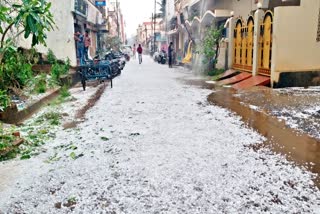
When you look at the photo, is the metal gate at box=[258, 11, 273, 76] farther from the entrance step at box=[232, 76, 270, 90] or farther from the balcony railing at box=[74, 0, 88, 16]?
the balcony railing at box=[74, 0, 88, 16]

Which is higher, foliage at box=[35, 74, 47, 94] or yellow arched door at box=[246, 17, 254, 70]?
yellow arched door at box=[246, 17, 254, 70]

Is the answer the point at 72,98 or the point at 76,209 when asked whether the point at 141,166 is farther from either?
the point at 72,98

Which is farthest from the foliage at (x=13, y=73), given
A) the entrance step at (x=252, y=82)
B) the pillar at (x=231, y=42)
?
the pillar at (x=231, y=42)

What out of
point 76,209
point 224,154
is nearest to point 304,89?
point 224,154

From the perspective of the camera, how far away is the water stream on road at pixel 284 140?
154 inches

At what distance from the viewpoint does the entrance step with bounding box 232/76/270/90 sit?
10102 millimetres

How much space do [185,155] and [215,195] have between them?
114 cm

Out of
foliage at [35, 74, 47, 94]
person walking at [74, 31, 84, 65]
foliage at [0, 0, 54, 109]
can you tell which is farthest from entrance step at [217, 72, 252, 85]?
person walking at [74, 31, 84, 65]

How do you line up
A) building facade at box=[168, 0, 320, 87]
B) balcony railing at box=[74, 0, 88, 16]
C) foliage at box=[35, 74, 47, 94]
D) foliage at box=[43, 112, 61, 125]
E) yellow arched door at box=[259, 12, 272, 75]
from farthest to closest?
balcony railing at box=[74, 0, 88, 16] < yellow arched door at box=[259, 12, 272, 75] < building facade at box=[168, 0, 320, 87] < foliage at box=[35, 74, 47, 94] < foliage at box=[43, 112, 61, 125]

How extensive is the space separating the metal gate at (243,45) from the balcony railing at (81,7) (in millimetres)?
7712

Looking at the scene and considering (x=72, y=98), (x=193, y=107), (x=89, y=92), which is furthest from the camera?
(x=89, y=92)

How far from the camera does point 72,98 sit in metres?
9.19

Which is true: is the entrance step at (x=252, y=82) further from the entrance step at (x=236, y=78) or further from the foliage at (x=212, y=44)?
the foliage at (x=212, y=44)

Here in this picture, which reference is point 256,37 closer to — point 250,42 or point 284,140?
point 250,42
